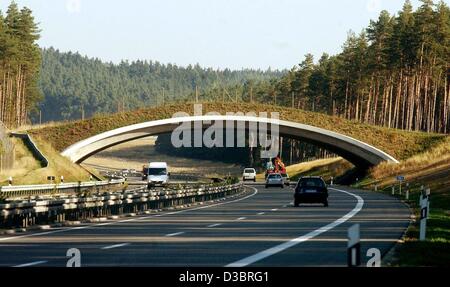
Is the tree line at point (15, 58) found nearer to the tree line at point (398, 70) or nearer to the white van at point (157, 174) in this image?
the tree line at point (398, 70)

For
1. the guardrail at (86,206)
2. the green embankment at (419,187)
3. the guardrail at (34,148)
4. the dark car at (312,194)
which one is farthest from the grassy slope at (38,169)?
the dark car at (312,194)

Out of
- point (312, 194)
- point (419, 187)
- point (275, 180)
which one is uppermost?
point (312, 194)

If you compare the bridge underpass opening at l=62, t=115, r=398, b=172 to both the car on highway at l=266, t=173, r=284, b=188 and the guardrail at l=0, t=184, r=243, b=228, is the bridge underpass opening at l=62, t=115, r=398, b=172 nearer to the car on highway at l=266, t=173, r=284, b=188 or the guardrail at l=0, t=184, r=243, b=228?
the car on highway at l=266, t=173, r=284, b=188

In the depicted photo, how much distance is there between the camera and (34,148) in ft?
259

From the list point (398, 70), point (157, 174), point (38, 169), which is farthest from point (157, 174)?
point (398, 70)

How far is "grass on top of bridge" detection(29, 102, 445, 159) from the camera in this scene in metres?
97.0

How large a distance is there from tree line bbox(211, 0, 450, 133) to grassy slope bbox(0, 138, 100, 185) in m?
51.8

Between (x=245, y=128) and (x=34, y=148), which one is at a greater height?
(x=245, y=128)

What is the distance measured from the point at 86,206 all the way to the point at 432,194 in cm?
3078

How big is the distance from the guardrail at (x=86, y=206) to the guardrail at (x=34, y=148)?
28.0m

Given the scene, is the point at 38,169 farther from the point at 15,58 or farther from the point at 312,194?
the point at 15,58

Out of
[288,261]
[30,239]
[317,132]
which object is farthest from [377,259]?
[317,132]

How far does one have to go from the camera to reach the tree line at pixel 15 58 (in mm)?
120688

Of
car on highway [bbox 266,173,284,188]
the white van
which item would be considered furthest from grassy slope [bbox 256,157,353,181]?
the white van
